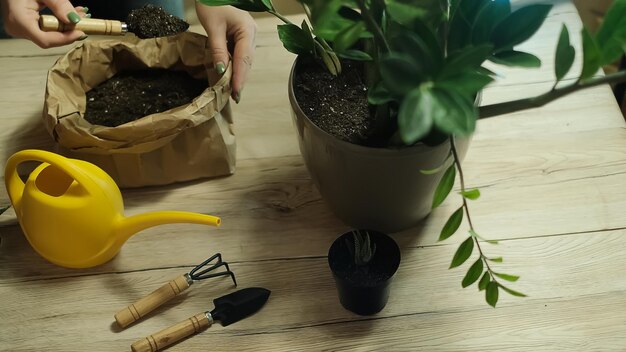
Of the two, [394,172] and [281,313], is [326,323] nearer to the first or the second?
[281,313]

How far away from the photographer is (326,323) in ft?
2.36

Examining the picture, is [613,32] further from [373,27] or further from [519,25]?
[373,27]

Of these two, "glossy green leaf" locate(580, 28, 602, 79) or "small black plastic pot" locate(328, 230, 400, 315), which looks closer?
"glossy green leaf" locate(580, 28, 602, 79)

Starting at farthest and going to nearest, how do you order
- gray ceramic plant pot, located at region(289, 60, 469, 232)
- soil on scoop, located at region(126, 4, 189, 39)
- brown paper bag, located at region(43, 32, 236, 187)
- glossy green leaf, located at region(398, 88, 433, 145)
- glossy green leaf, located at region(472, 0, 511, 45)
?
1. soil on scoop, located at region(126, 4, 189, 39)
2. brown paper bag, located at region(43, 32, 236, 187)
3. gray ceramic plant pot, located at region(289, 60, 469, 232)
4. glossy green leaf, located at region(472, 0, 511, 45)
5. glossy green leaf, located at region(398, 88, 433, 145)

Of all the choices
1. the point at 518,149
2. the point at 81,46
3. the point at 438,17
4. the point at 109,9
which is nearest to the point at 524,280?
the point at 518,149

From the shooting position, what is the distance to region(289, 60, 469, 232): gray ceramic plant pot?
660 millimetres

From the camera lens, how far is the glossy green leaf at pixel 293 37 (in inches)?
27.5

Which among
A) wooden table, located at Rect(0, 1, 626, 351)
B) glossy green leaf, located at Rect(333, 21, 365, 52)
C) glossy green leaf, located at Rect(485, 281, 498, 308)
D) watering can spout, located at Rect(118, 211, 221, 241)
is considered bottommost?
wooden table, located at Rect(0, 1, 626, 351)

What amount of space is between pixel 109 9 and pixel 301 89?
47 cm

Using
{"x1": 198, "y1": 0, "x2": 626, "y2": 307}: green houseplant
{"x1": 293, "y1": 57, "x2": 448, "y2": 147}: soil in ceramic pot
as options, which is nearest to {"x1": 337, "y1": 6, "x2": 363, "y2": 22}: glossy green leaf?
{"x1": 198, "y1": 0, "x2": 626, "y2": 307}: green houseplant

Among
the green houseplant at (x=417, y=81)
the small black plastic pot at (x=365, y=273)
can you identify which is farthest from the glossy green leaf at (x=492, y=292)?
the small black plastic pot at (x=365, y=273)

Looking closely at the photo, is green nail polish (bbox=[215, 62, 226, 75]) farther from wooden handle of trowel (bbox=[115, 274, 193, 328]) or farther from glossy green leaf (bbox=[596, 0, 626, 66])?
glossy green leaf (bbox=[596, 0, 626, 66])

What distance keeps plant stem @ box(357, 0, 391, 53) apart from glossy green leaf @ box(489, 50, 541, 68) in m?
0.10

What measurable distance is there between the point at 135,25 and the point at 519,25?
1.91ft
